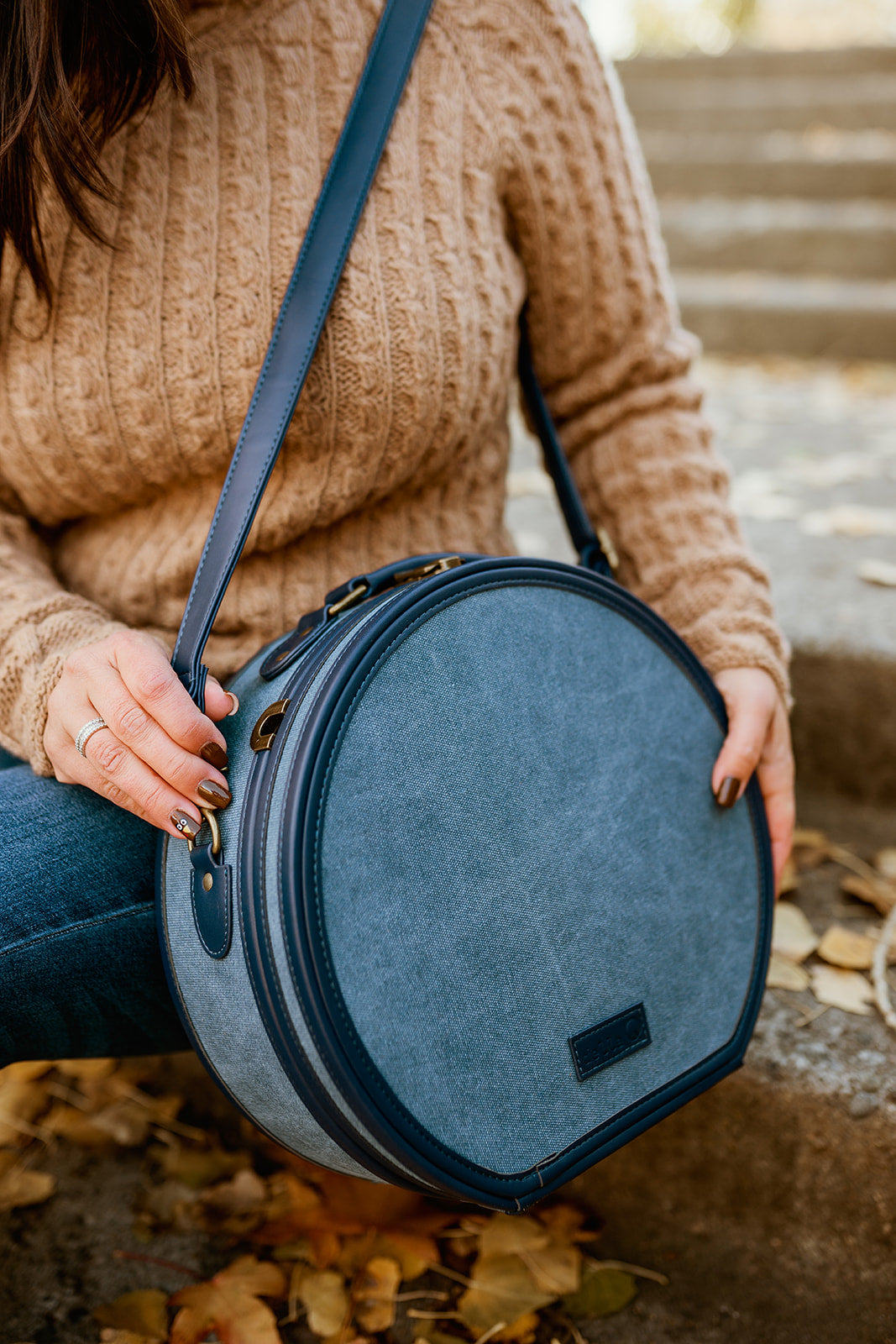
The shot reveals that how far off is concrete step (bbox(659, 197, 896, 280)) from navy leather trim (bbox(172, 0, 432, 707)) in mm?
3669

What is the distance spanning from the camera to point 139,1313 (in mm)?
1155

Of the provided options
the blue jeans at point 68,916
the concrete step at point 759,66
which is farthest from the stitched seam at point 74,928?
the concrete step at point 759,66

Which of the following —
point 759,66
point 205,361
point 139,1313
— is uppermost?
point 759,66

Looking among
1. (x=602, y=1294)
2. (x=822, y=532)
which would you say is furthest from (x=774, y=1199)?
(x=822, y=532)

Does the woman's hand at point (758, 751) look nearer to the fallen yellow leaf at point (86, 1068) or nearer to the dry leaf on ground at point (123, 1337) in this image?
the dry leaf on ground at point (123, 1337)

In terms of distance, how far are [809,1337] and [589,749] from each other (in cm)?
81

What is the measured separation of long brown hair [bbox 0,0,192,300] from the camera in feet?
2.91

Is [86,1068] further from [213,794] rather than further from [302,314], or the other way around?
[302,314]

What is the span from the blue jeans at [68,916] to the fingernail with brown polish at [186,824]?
19 cm

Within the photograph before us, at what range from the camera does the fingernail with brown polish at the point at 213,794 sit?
2.65 feet

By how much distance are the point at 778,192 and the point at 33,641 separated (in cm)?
482

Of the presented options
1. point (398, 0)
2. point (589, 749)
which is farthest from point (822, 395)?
point (589, 749)

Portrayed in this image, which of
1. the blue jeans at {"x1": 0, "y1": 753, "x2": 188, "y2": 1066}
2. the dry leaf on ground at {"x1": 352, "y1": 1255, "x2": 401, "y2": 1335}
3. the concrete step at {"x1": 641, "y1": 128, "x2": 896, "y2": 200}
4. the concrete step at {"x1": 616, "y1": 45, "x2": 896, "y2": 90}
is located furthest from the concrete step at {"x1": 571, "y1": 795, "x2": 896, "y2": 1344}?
the concrete step at {"x1": 616, "y1": 45, "x2": 896, "y2": 90}

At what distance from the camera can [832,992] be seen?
4.24ft
